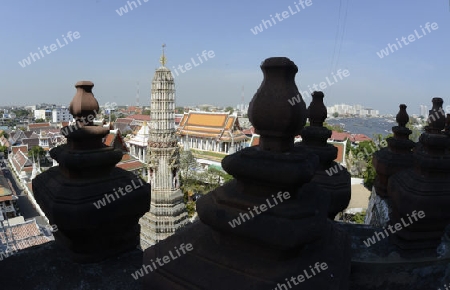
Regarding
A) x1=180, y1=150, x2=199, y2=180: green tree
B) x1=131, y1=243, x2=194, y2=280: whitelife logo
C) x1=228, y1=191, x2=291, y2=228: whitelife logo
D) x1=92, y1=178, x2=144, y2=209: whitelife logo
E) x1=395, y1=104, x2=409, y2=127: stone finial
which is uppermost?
x1=395, y1=104, x2=409, y2=127: stone finial

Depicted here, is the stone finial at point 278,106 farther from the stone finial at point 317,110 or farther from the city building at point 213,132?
the city building at point 213,132

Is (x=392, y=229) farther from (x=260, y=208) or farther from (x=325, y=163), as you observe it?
(x=260, y=208)

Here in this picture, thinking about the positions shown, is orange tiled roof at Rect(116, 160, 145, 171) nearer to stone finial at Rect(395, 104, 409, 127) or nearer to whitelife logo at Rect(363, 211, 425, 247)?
stone finial at Rect(395, 104, 409, 127)

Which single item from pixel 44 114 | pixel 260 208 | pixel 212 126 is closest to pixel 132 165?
pixel 212 126

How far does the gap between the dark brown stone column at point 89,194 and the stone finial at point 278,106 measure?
1502 millimetres

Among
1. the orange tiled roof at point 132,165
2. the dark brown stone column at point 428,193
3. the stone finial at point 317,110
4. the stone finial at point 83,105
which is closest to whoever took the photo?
the stone finial at point 83,105

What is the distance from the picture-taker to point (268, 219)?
1.78 m

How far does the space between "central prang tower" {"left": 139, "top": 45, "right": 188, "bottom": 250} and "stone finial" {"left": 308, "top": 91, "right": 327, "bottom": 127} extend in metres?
13.6

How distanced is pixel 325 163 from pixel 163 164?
14.0 metres

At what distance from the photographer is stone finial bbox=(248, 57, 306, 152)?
5.91 ft

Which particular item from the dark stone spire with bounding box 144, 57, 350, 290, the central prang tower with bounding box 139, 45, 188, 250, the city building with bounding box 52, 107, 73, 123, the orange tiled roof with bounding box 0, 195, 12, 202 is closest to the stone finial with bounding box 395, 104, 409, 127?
the dark stone spire with bounding box 144, 57, 350, 290

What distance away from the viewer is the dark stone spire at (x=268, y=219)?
1729 millimetres

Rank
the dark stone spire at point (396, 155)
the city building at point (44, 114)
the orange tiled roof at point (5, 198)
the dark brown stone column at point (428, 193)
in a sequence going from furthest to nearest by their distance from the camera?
1. the city building at point (44, 114)
2. the orange tiled roof at point (5, 198)
3. the dark stone spire at point (396, 155)
4. the dark brown stone column at point (428, 193)

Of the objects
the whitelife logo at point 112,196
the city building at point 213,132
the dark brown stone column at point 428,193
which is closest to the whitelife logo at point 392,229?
the dark brown stone column at point 428,193
